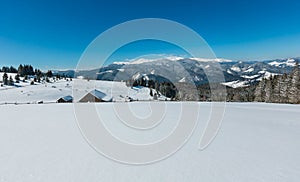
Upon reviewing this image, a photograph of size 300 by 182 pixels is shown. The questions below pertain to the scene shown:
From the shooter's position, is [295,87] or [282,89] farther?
[282,89]

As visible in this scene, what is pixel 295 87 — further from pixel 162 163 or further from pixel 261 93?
pixel 162 163

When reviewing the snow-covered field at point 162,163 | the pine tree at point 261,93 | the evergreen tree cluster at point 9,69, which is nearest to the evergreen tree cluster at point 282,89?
the pine tree at point 261,93

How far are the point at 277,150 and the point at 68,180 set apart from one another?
5.38 metres

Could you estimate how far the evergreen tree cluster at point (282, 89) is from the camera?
2762 cm

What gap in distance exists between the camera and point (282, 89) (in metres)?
30.4

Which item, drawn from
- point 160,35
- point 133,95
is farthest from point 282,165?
point 133,95

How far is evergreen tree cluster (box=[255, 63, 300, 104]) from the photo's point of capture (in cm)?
2762

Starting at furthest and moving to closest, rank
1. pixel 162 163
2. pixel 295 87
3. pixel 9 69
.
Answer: pixel 9 69, pixel 295 87, pixel 162 163

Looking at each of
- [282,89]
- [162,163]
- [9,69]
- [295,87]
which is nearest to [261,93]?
[282,89]

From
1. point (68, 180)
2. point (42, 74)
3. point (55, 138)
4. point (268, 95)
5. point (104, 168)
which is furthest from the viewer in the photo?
point (42, 74)

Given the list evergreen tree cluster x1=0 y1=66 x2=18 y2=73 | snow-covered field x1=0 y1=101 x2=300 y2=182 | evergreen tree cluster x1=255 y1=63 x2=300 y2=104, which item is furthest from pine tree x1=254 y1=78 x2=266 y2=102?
evergreen tree cluster x1=0 y1=66 x2=18 y2=73

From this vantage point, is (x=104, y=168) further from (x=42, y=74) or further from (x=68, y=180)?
(x=42, y=74)

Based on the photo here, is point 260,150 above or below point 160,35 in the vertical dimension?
below

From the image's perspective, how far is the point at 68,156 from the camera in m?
4.90
